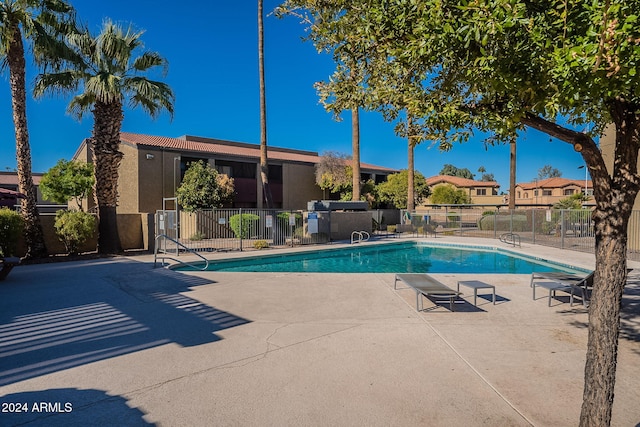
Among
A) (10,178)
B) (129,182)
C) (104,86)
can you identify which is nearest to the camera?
(104,86)

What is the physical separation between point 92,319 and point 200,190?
1741 cm

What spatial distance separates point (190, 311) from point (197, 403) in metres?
3.45

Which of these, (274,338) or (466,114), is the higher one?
(466,114)

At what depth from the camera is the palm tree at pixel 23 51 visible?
12062 millimetres

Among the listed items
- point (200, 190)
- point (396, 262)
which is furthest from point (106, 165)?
point (396, 262)

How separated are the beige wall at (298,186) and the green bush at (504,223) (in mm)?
13920

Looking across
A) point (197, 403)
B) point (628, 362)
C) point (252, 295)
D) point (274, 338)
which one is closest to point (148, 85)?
point (252, 295)

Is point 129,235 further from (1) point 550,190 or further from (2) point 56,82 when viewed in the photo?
(1) point 550,190

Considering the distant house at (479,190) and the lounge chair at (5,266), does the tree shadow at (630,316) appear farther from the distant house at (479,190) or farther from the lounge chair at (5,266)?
the distant house at (479,190)

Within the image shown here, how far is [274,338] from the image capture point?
214 inches

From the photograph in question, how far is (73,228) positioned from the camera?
14516 millimetres

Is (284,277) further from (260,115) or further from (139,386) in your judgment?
(260,115)

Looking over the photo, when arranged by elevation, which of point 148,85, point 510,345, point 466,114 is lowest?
point 510,345

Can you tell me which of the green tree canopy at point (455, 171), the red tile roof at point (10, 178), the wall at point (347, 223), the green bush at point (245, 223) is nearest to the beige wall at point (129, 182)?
the green bush at point (245, 223)
